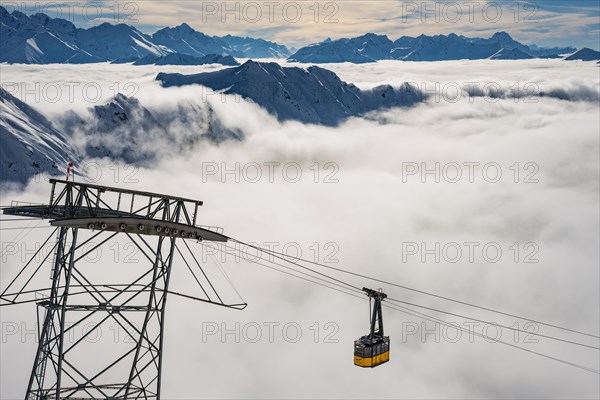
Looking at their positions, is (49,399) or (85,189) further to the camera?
(49,399)

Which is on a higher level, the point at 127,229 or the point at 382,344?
the point at 127,229

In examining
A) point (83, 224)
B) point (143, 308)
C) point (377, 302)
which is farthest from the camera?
point (377, 302)

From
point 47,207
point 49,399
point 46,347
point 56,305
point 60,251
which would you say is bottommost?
point 49,399

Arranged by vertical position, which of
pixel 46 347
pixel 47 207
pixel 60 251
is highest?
pixel 47 207

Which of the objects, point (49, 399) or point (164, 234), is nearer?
point (164, 234)

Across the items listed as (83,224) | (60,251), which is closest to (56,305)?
(60,251)

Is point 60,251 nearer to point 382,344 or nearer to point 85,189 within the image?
point 85,189

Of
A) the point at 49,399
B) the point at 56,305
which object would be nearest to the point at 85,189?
the point at 56,305

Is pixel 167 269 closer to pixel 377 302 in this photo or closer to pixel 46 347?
pixel 46 347

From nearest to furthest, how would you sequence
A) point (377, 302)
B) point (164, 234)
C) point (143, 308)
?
point (164, 234) < point (143, 308) < point (377, 302)
